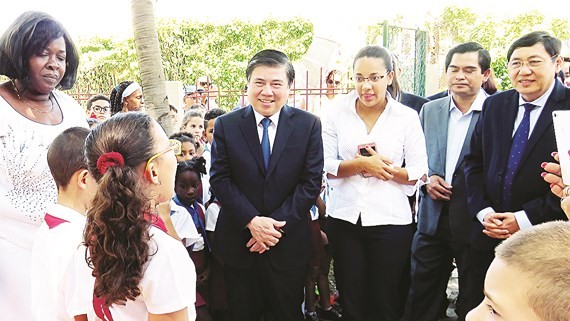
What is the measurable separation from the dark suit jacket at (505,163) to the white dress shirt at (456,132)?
0.93 ft

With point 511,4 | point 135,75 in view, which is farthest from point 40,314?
point 511,4

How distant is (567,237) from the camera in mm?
1080

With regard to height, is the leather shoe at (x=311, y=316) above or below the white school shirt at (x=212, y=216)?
below

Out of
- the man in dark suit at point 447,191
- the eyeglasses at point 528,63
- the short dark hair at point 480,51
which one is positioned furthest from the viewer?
the short dark hair at point 480,51

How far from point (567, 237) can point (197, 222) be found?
2.68 meters

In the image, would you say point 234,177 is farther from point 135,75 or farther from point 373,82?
point 135,75

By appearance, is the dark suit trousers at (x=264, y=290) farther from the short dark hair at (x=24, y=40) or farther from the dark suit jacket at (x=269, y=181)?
the short dark hair at (x=24, y=40)

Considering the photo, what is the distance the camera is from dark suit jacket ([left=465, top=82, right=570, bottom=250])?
8.82 ft

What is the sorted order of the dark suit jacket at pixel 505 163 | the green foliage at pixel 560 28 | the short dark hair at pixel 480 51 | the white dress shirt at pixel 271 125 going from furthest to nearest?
1. the green foliage at pixel 560 28
2. the short dark hair at pixel 480 51
3. the white dress shirt at pixel 271 125
4. the dark suit jacket at pixel 505 163

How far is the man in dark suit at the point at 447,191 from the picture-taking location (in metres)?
3.30

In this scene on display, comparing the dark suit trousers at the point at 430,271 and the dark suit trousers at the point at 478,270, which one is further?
the dark suit trousers at the point at 430,271

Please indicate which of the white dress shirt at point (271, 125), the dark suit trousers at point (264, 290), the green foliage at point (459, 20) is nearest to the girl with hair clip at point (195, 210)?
the dark suit trousers at point (264, 290)

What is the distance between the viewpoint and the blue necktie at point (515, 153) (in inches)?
109

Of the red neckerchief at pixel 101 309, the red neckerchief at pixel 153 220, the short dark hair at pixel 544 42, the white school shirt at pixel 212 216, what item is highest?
the short dark hair at pixel 544 42
